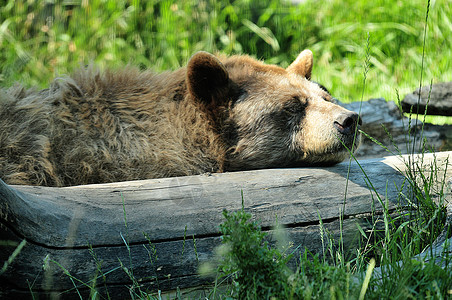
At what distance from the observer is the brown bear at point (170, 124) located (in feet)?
11.5

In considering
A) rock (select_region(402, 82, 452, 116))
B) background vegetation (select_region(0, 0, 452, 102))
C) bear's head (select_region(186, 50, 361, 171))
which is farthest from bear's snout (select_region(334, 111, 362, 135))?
background vegetation (select_region(0, 0, 452, 102))

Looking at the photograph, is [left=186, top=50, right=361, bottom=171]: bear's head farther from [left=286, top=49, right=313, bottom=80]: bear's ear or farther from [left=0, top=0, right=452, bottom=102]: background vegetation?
[left=0, top=0, right=452, bottom=102]: background vegetation

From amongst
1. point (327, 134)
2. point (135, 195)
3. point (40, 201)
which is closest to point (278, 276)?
point (135, 195)

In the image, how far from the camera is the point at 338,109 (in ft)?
12.1

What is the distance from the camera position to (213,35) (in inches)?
310

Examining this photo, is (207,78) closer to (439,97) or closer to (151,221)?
(151,221)

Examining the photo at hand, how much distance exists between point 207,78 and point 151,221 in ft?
5.14

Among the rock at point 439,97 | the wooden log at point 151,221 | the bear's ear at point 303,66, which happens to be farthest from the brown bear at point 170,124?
the rock at point 439,97

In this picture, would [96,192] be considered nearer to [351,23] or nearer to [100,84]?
[100,84]

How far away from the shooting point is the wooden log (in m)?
2.28

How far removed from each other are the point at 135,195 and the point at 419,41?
6.52m

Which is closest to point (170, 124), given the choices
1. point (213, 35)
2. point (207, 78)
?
point (207, 78)

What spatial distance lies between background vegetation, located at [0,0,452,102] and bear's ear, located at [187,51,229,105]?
12.4 feet

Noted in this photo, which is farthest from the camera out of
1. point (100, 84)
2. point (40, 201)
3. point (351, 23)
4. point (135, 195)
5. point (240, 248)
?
point (351, 23)
